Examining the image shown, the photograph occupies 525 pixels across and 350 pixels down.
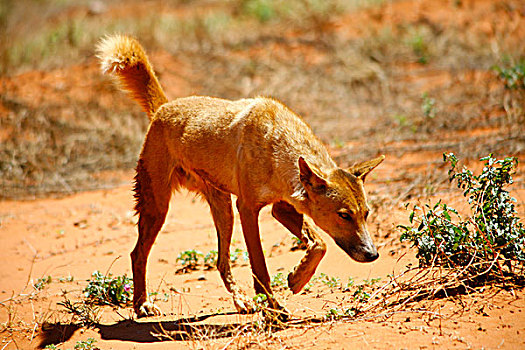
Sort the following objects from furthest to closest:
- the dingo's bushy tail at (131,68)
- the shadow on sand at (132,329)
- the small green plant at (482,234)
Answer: the dingo's bushy tail at (131,68), the shadow on sand at (132,329), the small green plant at (482,234)

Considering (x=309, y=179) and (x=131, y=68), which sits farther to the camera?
(x=131, y=68)

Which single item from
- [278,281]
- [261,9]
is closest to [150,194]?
[278,281]

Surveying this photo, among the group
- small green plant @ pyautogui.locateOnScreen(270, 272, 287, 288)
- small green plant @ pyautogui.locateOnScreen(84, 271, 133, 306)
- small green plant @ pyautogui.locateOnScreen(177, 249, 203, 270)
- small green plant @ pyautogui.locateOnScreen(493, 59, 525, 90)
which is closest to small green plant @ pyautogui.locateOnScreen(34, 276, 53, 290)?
small green plant @ pyautogui.locateOnScreen(84, 271, 133, 306)

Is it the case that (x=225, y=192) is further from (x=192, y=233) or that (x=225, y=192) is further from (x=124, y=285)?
(x=192, y=233)

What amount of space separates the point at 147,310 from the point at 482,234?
124 inches

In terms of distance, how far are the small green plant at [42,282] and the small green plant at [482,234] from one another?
3862 millimetres

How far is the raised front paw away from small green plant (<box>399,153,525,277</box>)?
246 cm

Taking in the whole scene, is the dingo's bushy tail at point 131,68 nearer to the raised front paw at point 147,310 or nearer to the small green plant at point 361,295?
the raised front paw at point 147,310

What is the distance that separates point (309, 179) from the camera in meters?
4.70

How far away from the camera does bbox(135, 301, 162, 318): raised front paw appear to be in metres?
5.63

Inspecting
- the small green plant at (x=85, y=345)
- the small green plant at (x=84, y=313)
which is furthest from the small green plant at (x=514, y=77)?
the small green plant at (x=85, y=345)

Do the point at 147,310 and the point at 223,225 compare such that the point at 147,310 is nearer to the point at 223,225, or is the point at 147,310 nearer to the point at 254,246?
the point at 223,225

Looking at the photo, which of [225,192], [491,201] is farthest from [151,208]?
[491,201]

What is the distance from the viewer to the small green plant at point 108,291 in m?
5.85
